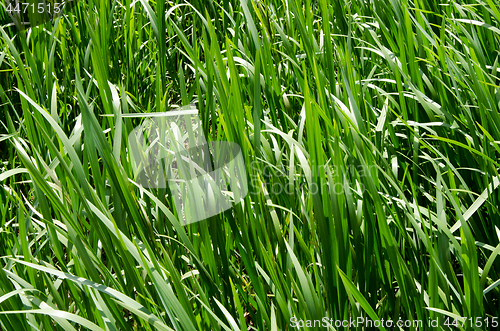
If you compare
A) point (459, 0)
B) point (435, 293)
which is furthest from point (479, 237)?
point (459, 0)

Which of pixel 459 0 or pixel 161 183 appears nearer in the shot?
pixel 161 183

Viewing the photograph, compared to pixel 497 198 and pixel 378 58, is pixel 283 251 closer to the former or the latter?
pixel 497 198

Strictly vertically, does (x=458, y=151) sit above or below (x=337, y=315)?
above

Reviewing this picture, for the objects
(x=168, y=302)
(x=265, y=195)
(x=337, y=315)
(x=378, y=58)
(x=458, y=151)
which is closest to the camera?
(x=168, y=302)

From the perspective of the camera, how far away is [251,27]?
886 millimetres

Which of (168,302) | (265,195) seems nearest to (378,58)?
(265,195)

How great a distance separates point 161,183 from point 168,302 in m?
0.28

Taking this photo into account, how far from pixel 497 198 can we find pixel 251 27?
62 cm

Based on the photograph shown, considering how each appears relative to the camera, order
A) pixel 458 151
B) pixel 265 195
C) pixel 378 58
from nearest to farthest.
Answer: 1. pixel 265 195
2. pixel 458 151
3. pixel 378 58

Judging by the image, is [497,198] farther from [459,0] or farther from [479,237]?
[459,0]

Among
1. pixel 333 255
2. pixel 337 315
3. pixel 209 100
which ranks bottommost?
pixel 337 315

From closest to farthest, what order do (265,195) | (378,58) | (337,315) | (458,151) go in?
1. (337,315)
2. (265,195)
3. (458,151)
4. (378,58)

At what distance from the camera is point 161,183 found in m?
0.75

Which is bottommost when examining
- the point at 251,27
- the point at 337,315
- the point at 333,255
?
the point at 337,315
